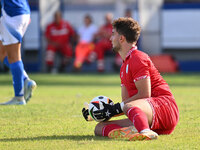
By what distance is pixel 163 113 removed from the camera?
5.23m

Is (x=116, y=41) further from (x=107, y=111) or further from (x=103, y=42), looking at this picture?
(x=103, y=42)

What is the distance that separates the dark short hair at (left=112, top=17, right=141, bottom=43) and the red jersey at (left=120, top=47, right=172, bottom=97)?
0.14 metres

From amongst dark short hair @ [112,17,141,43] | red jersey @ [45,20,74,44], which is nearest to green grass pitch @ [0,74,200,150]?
dark short hair @ [112,17,141,43]

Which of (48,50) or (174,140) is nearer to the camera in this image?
(174,140)

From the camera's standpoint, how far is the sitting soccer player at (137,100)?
504 centimetres

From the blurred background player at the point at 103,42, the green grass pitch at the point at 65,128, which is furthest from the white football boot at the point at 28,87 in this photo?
the blurred background player at the point at 103,42

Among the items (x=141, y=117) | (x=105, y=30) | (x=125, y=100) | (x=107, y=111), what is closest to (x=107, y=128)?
(x=107, y=111)

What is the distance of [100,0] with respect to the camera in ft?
70.0

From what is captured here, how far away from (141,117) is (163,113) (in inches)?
15.3

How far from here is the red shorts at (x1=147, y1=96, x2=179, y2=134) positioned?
5.20 metres

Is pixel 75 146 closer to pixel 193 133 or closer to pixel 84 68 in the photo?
pixel 193 133

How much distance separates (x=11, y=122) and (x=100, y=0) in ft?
50.3

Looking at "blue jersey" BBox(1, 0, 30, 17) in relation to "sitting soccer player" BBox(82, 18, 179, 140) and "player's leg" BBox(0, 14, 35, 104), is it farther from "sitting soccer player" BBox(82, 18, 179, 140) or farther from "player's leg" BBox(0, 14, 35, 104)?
"sitting soccer player" BBox(82, 18, 179, 140)

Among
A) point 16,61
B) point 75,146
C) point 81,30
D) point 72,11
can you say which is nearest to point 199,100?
point 16,61
